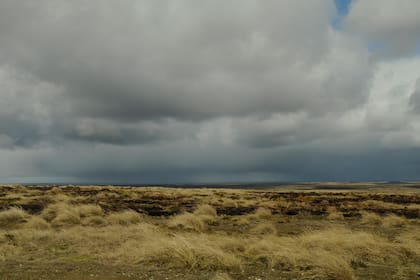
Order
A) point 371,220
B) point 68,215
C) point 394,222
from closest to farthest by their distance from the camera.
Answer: point 68,215 < point 394,222 < point 371,220

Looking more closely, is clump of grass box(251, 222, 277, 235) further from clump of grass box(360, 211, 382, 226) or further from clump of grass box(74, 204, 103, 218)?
clump of grass box(74, 204, 103, 218)

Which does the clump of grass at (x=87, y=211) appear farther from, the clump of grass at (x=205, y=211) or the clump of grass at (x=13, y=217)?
the clump of grass at (x=205, y=211)

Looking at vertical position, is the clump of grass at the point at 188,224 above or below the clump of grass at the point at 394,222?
above

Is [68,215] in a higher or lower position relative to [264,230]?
higher

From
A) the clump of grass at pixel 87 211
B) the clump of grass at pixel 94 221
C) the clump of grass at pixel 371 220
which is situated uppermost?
the clump of grass at pixel 87 211

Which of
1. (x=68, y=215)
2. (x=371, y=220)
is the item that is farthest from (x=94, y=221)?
(x=371, y=220)

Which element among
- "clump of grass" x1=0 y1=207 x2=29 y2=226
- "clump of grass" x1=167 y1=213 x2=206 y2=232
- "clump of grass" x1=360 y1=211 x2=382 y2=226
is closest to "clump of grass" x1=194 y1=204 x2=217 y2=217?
"clump of grass" x1=167 y1=213 x2=206 y2=232

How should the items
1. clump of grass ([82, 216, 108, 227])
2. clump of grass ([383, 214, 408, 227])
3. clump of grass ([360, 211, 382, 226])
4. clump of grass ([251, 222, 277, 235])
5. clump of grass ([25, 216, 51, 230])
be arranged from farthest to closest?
clump of grass ([360, 211, 382, 226]), clump of grass ([383, 214, 408, 227]), clump of grass ([82, 216, 108, 227]), clump of grass ([251, 222, 277, 235]), clump of grass ([25, 216, 51, 230])

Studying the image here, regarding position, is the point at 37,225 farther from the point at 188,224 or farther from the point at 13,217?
the point at 188,224

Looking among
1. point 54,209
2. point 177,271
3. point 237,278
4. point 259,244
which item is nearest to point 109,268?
point 177,271

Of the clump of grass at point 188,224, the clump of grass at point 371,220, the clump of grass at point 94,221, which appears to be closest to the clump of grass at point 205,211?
the clump of grass at point 188,224

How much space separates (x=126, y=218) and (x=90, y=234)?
20.0 feet

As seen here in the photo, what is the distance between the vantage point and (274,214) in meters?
28.3

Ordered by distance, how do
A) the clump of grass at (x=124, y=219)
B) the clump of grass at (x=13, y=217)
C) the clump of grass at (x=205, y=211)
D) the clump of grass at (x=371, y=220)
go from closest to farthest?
1. the clump of grass at (x=124, y=219)
2. the clump of grass at (x=13, y=217)
3. the clump of grass at (x=371, y=220)
4. the clump of grass at (x=205, y=211)
